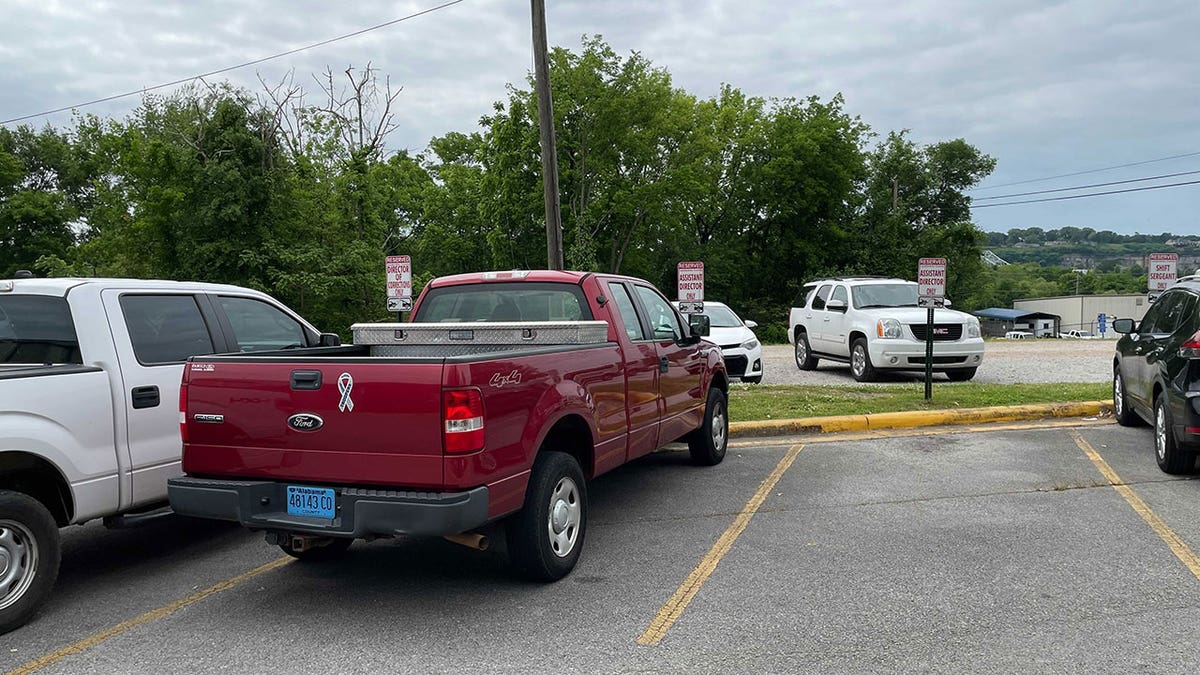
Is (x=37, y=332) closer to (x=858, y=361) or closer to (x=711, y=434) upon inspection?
(x=711, y=434)

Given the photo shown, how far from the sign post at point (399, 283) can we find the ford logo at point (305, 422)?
8.86 meters

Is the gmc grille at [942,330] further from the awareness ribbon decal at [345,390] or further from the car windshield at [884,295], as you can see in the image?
the awareness ribbon decal at [345,390]

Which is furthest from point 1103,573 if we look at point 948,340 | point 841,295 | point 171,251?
point 171,251

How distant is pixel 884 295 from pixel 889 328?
1.59 m

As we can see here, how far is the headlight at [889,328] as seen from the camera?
14.5 metres

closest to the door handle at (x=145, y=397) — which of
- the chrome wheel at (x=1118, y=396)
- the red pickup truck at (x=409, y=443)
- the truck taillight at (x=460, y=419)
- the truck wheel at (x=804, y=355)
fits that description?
the red pickup truck at (x=409, y=443)

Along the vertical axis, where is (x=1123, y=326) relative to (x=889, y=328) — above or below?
above

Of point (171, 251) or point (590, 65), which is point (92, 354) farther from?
point (590, 65)

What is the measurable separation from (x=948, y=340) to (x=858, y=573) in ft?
34.7

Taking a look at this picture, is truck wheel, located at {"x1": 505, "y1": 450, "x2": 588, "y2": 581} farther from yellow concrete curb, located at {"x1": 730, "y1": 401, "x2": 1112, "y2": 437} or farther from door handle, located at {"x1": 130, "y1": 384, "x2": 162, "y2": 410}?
yellow concrete curb, located at {"x1": 730, "y1": 401, "x2": 1112, "y2": 437}

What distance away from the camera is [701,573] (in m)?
5.14

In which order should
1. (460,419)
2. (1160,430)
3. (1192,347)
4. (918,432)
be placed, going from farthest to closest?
1. (918,432)
2. (1160,430)
3. (1192,347)
4. (460,419)

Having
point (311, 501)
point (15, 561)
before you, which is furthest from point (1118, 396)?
point (15, 561)

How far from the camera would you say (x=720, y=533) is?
19.7ft
